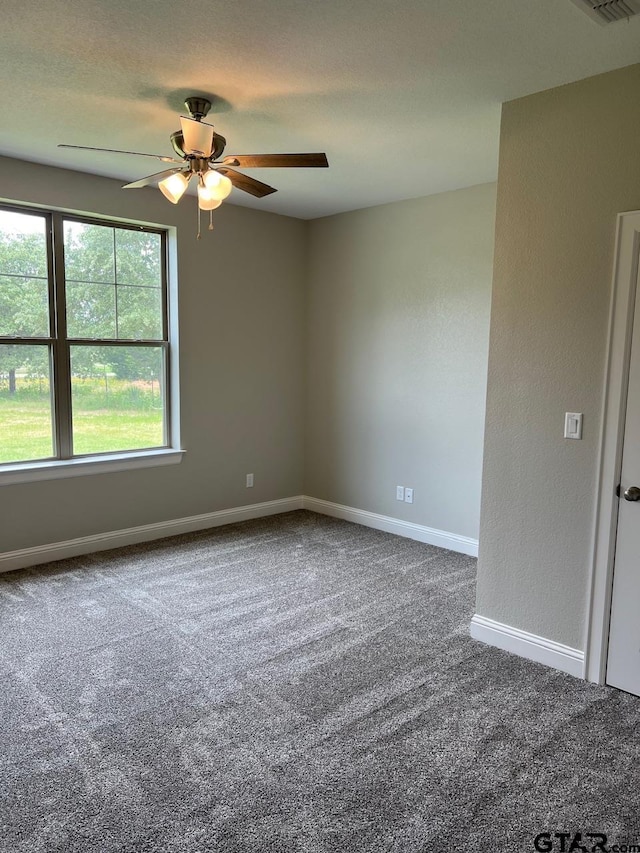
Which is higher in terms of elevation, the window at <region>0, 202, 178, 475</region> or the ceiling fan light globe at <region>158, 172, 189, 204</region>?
the ceiling fan light globe at <region>158, 172, 189, 204</region>

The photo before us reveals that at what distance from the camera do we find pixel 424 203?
4375 mm

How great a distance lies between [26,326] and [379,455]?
2.80 metres

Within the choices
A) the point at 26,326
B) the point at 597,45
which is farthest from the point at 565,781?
the point at 26,326

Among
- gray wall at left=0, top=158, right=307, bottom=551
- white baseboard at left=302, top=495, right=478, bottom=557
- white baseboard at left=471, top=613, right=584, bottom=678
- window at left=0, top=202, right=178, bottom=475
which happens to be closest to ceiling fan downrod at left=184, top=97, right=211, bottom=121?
gray wall at left=0, top=158, right=307, bottom=551

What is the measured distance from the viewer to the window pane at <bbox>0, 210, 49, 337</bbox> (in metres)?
3.76

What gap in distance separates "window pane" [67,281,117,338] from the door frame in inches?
129

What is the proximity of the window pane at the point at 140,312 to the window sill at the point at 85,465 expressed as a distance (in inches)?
35.2

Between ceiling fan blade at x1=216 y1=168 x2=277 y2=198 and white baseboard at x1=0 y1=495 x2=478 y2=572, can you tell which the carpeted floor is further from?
ceiling fan blade at x1=216 y1=168 x2=277 y2=198

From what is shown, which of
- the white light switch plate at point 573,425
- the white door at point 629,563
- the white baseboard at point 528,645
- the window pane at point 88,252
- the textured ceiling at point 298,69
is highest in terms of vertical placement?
the textured ceiling at point 298,69

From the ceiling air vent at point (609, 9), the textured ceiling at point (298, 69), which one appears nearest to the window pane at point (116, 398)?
the textured ceiling at point (298, 69)

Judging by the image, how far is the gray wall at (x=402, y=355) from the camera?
166 inches

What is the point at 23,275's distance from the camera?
384 centimetres

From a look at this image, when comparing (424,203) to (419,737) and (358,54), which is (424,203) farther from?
(419,737)

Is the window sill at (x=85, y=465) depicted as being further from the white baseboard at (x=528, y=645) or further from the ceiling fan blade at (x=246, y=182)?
the white baseboard at (x=528, y=645)
